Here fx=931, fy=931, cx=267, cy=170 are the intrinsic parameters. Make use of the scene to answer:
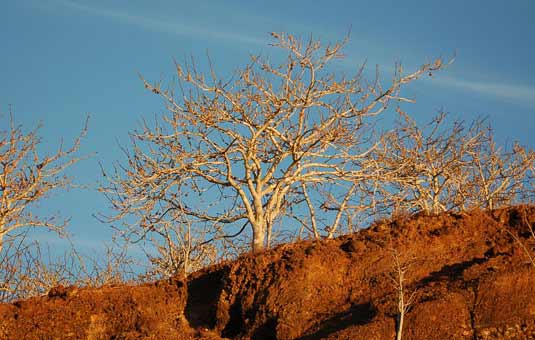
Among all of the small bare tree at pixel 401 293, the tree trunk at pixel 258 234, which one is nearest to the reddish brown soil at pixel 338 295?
the small bare tree at pixel 401 293

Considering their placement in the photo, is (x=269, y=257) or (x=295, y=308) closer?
(x=295, y=308)

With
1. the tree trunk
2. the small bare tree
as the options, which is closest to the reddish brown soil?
the small bare tree

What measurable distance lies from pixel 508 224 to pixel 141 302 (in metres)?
5.35

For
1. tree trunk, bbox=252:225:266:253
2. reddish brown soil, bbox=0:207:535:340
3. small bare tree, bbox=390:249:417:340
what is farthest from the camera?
tree trunk, bbox=252:225:266:253

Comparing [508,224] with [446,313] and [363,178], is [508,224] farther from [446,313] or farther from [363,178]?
[363,178]

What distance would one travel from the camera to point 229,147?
21094 millimetres

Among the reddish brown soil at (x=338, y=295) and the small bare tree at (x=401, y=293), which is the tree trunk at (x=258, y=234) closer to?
the reddish brown soil at (x=338, y=295)

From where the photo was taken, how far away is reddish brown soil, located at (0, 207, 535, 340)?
1122 centimetres

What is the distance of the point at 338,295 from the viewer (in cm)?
1238

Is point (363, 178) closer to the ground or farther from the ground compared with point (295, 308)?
farther from the ground

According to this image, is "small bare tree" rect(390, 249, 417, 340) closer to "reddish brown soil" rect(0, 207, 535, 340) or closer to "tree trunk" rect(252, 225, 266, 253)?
"reddish brown soil" rect(0, 207, 535, 340)

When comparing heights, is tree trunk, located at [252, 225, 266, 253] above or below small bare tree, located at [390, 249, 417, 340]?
above

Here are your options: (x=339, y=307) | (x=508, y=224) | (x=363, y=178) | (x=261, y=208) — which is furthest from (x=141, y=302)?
(x=363, y=178)

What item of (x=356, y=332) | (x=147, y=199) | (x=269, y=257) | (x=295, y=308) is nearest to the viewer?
(x=356, y=332)
